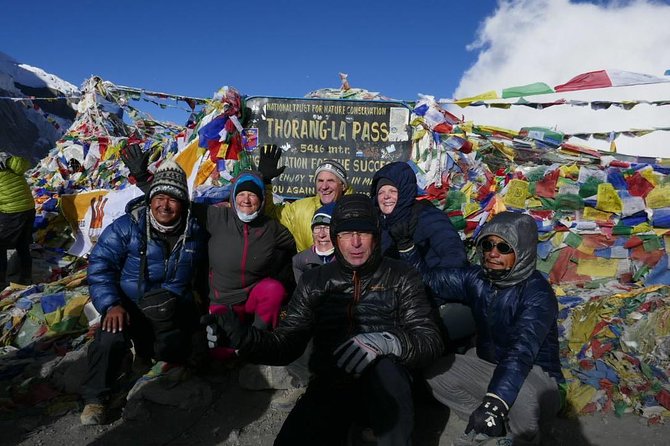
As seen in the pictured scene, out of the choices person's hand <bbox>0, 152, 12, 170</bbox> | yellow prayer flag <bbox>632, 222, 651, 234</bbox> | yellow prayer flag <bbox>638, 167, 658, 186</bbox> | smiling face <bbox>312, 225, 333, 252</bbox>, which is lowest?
yellow prayer flag <bbox>632, 222, 651, 234</bbox>

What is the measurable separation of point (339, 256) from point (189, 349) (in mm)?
1717

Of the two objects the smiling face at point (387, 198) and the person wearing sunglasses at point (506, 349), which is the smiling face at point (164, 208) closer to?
the smiling face at point (387, 198)

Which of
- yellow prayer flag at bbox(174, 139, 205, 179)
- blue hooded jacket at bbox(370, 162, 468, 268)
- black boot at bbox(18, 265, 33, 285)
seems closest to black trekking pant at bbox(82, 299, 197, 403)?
blue hooded jacket at bbox(370, 162, 468, 268)

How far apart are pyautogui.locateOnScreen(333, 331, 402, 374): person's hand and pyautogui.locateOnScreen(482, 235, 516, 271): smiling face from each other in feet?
2.59

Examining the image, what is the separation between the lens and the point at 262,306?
3.67m

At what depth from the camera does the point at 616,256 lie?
18.1ft

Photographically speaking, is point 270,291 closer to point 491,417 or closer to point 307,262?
point 307,262

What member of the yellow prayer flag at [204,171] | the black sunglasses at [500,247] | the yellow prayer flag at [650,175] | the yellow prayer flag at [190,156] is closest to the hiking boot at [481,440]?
the black sunglasses at [500,247]

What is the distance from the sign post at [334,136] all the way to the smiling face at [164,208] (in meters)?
2.73

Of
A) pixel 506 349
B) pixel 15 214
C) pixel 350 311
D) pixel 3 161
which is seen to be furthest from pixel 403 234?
pixel 3 161

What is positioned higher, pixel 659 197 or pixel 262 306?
pixel 659 197

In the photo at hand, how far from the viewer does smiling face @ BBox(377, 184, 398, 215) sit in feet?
13.1

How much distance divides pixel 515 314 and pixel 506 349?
0.23 meters

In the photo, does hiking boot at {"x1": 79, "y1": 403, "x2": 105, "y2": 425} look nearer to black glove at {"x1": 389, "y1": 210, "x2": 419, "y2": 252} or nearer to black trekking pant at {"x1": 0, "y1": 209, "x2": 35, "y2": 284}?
black glove at {"x1": 389, "y1": 210, "x2": 419, "y2": 252}
